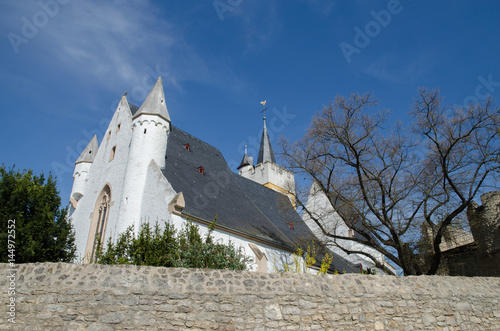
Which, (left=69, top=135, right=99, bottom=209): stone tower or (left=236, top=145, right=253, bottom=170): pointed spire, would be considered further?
(left=236, top=145, right=253, bottom=170): pointed spire

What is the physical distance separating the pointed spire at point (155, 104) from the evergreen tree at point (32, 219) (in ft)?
18.2

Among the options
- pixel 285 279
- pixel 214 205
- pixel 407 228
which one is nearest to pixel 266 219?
pixel 214 205

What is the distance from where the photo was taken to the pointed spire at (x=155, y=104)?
677 inches

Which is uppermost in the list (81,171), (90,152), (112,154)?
(90,152)

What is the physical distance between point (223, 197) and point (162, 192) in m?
3.68

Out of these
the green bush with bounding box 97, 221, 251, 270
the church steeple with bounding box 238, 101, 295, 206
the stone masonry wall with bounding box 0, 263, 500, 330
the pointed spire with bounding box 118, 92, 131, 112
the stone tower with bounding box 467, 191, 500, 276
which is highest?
the church steeple with bounding box 238, 101, 295, 206

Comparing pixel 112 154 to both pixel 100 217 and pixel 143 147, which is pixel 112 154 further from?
pixel 100 217

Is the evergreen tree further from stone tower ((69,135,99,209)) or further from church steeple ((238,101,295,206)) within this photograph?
church steeple ((238,101,295,206))

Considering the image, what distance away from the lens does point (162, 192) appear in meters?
14.7

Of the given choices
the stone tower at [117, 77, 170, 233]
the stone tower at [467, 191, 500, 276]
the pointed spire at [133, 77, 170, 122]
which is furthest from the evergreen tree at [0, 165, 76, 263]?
the stone tower at [467, 191, 500, 276]

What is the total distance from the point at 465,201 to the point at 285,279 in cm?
772

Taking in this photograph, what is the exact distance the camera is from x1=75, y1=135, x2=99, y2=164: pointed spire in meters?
19.9

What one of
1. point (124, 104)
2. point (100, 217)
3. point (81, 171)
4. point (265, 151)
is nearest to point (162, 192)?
point (100, 217)

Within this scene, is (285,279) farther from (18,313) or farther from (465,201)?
(465,201)
